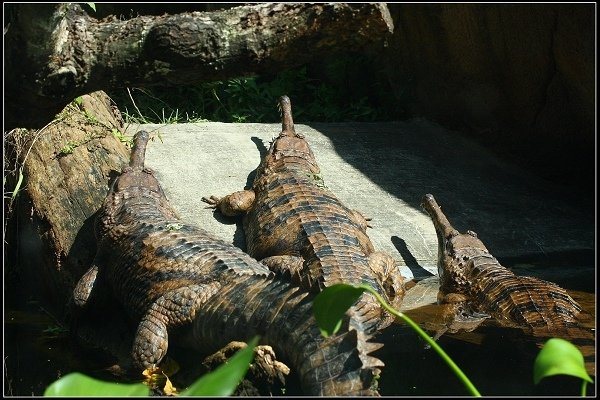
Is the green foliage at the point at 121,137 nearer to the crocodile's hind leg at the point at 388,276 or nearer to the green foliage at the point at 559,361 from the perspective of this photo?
the crocodile's hind leg at the point at 388,276

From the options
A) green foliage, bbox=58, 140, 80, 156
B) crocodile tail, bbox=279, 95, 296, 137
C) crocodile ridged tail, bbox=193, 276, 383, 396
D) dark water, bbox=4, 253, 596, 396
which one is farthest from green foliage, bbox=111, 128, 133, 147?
crocodile ridged tail, bbox=193, 276, 383, 396

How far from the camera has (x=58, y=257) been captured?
639 cm

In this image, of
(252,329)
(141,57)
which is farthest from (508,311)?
(141,57)

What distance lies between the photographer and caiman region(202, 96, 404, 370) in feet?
19.6

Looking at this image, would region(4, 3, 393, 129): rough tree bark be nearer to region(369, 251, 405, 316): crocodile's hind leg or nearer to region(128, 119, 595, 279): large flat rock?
region(369, 251, 405, 316): crocodile's hind leg

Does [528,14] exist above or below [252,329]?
above

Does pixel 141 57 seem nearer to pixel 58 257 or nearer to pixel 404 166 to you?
pixel 58 257

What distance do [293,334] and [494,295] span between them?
2648 millimetres

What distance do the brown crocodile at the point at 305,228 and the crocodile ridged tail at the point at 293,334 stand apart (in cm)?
65

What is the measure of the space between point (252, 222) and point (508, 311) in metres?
2.37

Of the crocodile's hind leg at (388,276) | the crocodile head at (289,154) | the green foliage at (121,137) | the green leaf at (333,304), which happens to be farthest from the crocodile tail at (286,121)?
the green leaf at (333,304)

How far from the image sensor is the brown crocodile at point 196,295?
3.65 m

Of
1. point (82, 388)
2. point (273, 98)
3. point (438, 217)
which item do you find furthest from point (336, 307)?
point (273, 98)

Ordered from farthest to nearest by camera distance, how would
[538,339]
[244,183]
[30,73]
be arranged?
1. [244,183]
2. [538,339]
3. [30,73]
